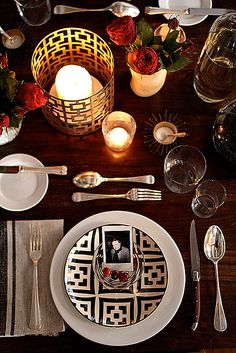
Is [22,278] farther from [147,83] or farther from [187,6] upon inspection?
[187,6]

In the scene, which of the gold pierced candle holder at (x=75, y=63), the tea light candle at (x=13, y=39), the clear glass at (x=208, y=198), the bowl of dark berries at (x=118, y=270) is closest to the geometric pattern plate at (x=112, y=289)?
the bowl of dark berries at (x=118, y=270)

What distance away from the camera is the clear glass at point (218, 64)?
A: 1046 millimetres

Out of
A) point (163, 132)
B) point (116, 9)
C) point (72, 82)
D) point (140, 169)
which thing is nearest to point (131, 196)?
point (140, 169)

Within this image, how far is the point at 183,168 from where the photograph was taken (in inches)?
42.8

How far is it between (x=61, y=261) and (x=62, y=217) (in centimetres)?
10

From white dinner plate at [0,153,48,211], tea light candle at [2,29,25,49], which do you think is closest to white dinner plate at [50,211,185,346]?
white dinner plate at [0,153,48,211]

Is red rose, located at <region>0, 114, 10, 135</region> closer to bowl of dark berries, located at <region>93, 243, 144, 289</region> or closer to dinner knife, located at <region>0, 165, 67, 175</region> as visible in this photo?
dinner knife, located at <region>0, 165, 67, 175</region>

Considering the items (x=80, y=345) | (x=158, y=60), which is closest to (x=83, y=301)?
(x=80, y=345)

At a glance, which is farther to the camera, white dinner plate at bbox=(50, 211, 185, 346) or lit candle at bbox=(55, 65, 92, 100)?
lit candle at bbox=(55, 65, 92, 100)

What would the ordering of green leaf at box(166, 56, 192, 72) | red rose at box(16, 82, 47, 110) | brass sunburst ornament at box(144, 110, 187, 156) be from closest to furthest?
red rose at box(16, 82, 47, 110)
green leaf at box(166, 56, 192, 72)
brass sunburst ornament at box(144, 110, 187, 156)

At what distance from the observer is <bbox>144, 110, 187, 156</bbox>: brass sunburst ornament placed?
3.51ft

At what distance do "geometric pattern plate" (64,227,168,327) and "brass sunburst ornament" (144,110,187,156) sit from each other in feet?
A: 0.69

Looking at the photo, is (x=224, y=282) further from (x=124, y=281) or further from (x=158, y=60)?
(x=158, y=60)

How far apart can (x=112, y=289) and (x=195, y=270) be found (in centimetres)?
18
